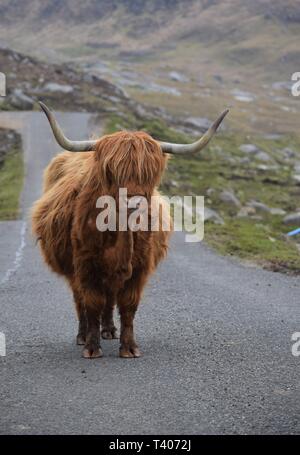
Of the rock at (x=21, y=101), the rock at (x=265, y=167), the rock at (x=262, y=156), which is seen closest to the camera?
the rock at (x=265, y=167)

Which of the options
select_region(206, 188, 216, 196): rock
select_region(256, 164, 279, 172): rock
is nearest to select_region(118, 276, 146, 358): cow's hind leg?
select_region(206, 188, 216, 196): rock

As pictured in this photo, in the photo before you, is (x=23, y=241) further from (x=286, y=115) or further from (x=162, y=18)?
(x=162, y=18)

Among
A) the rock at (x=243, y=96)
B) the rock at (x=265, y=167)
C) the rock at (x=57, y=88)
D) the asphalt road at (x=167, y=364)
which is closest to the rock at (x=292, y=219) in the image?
the asphalt road at (x=167, y=364)

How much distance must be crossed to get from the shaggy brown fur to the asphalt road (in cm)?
41

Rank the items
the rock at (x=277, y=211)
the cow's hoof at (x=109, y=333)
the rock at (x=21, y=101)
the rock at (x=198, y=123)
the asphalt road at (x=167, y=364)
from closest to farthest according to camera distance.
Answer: the asphalt road at (x=167, y=364) < the cow's hoof at (x=109, y=333) < the rock at (x=277, y=211) < the rock at (x=21, y=101) < the rock at (x=198, y=123)

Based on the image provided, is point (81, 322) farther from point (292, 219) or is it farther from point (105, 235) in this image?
point (292, 219)

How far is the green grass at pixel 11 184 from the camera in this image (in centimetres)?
2088

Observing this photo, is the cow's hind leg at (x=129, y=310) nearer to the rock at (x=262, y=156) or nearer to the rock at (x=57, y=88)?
the rock at (x=262, y=156)

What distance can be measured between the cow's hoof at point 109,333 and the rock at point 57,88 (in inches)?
1353

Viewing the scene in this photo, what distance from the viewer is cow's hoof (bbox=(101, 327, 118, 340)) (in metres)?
8.27

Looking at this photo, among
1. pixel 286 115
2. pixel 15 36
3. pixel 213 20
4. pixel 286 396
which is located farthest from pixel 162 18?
pixel 286 396

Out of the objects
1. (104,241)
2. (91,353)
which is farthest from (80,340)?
(104,241)

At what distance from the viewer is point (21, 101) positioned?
3794 centimetres

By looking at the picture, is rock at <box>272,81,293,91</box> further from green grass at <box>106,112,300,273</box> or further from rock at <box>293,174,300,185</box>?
rock at <box>293,174,300,185</box>
